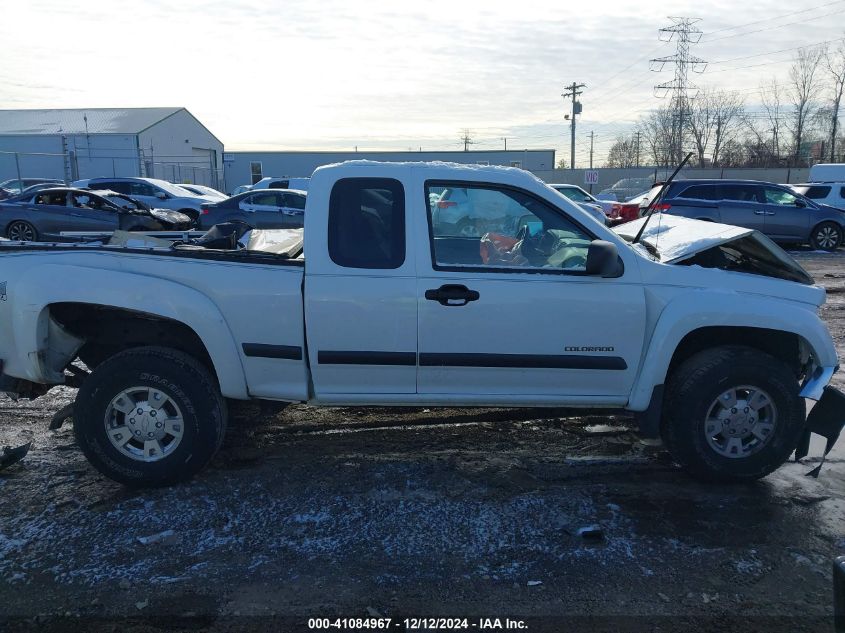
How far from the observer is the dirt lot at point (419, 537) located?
3.11 m

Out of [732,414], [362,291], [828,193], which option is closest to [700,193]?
[828,193]

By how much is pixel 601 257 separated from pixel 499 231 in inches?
27.9

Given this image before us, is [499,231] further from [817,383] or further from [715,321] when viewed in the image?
[817,383]

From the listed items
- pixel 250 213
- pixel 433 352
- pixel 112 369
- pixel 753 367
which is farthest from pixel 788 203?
pixel 112 369

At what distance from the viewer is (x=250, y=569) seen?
3.41m

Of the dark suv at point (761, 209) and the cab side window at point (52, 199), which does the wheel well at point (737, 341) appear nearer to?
the dark suv at point (761, 209)

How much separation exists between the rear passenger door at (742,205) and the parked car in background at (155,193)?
15133 millimetres

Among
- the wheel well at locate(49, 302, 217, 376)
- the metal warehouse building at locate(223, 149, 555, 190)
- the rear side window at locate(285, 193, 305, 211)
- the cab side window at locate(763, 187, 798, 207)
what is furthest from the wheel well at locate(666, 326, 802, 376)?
the metal warehouse building at locate(223, 149, 555, 190)

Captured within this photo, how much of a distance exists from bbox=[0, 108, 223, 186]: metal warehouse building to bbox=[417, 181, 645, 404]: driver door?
36094 millimetres

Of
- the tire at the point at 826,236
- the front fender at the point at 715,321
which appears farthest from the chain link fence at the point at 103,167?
the front fender at the point at 715,321

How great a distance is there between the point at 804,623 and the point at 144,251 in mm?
4077

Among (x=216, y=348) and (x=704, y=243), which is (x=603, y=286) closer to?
(x=704, y=243)

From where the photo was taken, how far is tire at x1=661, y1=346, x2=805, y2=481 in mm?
4148

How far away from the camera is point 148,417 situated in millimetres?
4191
